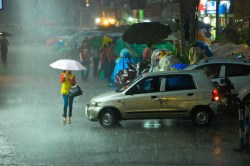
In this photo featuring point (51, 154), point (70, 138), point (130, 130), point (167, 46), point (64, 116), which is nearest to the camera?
point (51, 154)

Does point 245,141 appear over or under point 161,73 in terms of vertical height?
under

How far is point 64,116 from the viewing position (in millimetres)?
16312

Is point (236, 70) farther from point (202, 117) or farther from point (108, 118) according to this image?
point (108, 118)

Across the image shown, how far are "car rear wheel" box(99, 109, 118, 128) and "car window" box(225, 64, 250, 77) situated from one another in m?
4.12

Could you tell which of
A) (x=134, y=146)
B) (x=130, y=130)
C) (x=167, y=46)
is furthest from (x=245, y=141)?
(x=167, y=46)

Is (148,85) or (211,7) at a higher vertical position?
(211,7)

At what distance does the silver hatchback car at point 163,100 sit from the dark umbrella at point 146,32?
12.5 metres

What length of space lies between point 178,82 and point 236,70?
3090 millimetres

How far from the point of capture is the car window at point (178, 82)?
604 inches

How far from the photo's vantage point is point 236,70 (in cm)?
1784

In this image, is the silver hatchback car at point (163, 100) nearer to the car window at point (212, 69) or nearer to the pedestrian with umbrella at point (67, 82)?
the pedestrian with umbrella at point (67, 82)

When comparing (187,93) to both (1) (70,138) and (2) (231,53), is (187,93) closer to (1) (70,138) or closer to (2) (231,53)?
(1) (70,138)

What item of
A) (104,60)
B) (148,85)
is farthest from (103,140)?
(104,60)

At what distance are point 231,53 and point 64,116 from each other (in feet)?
31.1
